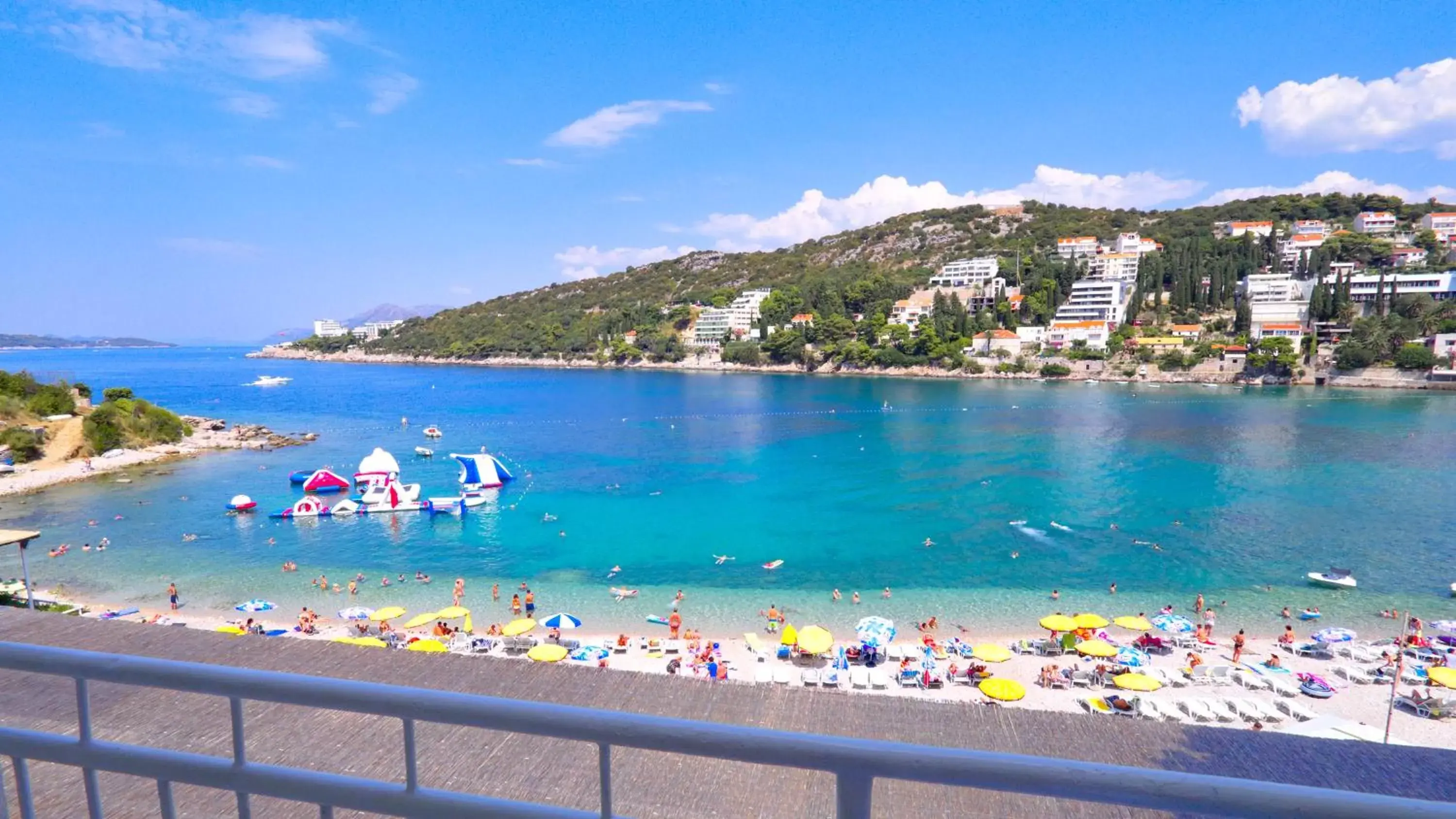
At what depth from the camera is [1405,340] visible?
74125mm

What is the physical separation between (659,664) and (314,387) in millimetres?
97549

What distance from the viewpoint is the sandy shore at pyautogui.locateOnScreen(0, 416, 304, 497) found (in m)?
34.3

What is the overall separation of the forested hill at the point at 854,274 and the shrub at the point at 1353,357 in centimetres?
3492

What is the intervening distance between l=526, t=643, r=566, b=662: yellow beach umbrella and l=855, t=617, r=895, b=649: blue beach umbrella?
692cm

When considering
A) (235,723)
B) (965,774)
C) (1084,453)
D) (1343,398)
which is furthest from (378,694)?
(1343,398)

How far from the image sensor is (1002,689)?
13734 millimetres

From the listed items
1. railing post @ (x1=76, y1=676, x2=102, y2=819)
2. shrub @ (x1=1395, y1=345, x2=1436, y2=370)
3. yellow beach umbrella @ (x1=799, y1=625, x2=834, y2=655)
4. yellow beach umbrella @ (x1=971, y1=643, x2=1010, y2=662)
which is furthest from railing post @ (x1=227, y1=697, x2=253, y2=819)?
shrub @ (x1=1395, y1=345, x2=1436, y2=370)

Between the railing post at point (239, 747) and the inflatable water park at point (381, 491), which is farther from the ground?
the railing post at point (239, 747)

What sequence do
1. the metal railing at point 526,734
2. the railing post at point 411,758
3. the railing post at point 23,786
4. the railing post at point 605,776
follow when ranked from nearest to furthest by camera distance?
1. the metal railing at point 526,734
2. the railing post at point 605,776
3. the railing post at point 411,758
4. the railing post at point 23,786

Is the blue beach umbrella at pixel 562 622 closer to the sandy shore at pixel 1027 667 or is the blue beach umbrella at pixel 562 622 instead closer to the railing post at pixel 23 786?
the sandy shore at pixel 1027 667

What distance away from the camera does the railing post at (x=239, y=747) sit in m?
1.76

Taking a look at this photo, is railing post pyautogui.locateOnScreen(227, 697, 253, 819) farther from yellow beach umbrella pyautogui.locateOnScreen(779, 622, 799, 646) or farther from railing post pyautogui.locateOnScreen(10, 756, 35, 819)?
yellow beach umbrella pyautogui.locateOnScreen(779, 622, 799, 646)

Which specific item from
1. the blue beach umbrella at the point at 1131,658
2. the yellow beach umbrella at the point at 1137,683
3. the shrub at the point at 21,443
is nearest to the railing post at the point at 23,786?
the yellow beach umbrella at the point at 1137,683

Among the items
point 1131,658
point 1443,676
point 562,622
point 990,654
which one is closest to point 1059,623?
point 1131,658
